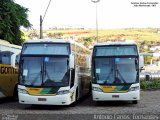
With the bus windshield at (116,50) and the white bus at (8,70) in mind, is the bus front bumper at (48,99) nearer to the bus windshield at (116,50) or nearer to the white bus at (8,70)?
the white bus at (8,70)

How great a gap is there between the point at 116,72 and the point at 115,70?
113 mm

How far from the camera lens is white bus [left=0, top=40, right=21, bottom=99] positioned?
23600 mm

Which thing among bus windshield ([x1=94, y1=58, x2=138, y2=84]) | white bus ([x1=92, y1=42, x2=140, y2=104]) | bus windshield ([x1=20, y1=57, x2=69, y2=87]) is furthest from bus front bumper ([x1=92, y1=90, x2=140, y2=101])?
bus windshield ([x1=20, y1=57, x2=69, y2=87])

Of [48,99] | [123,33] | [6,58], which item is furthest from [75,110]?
[123,33]

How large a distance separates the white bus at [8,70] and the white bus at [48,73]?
2.22m

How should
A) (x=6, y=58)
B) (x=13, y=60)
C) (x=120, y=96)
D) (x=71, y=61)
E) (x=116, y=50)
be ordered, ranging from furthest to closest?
(x=13, y=60) < (x=6, y=58) < (x=116, y=50) < (x=120, y=96) < (x=71, y=61)

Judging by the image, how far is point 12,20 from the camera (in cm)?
3984

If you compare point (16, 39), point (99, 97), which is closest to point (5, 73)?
point (99, 97)

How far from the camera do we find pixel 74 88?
22.3 m

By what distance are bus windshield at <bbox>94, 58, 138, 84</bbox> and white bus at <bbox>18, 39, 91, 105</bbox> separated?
1276mm

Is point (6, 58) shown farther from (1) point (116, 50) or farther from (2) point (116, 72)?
(2) point (116, 72)

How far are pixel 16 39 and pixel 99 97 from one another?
19.6m

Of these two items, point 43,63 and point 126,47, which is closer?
point 43,63

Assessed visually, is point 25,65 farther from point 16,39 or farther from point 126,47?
point 16,39
